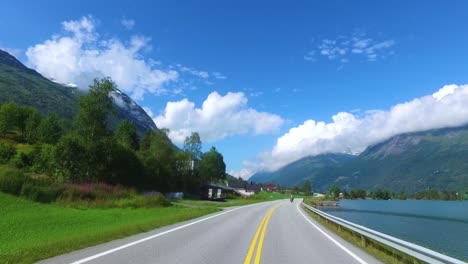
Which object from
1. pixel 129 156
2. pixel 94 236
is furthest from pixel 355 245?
pixel 129 156

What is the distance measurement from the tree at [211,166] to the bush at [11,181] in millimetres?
95048

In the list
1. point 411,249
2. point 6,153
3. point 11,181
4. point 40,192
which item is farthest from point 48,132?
point 411,249

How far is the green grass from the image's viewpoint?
11.6m

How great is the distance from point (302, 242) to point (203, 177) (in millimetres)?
112820

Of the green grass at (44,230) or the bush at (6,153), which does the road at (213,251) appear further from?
the bush at (6,153)

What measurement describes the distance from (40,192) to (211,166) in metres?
103

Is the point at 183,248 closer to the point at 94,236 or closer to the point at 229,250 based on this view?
the point at 229,250

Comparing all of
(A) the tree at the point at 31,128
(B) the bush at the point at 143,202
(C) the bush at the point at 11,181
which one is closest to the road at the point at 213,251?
(C) the bush at the point at 11,181

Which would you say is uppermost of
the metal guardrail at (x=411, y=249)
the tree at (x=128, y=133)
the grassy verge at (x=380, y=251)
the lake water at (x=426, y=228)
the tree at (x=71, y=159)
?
the tree at (x=128, y=133)

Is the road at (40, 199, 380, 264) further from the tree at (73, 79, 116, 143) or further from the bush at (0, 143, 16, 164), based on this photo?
the bush at (0, 143, 16, 164)

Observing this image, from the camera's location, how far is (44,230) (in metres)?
18.5

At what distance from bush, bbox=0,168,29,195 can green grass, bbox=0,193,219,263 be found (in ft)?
4.68

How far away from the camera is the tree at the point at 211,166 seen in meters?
129

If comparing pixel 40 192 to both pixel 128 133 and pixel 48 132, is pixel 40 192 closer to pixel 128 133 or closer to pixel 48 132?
pixel 48 132
